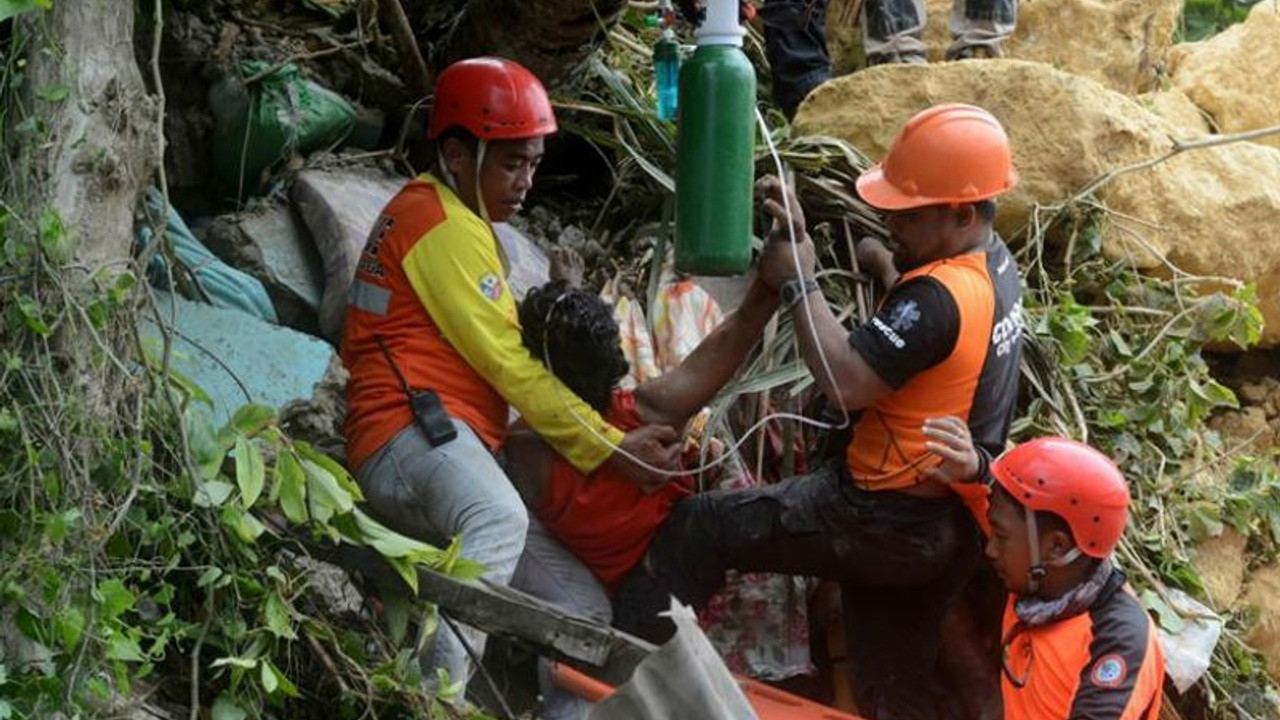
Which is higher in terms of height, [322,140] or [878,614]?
[322,140]

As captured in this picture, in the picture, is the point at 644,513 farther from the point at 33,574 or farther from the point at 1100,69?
the point at 1100,69

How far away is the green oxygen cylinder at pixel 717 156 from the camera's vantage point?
20.6ft

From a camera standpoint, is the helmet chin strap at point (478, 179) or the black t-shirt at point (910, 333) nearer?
the black t-shirt at point (910, 333)

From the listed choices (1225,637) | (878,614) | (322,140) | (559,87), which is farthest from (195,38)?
(1225,637)

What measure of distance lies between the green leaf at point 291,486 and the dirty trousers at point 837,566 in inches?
58.9

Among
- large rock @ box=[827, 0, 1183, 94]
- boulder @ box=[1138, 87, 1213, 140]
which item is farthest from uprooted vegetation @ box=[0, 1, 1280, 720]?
boulder @ box=[1138, 87, 1213, 140]

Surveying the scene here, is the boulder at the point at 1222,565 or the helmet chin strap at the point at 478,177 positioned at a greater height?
the helmet chin strap at the point at 478,177

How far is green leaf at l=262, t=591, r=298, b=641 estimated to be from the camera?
5.58m

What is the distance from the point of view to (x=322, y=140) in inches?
315

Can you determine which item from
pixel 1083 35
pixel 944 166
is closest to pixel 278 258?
pixel 944 166

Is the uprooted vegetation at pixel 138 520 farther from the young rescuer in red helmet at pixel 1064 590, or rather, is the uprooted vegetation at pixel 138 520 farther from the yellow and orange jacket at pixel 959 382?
the young rescuer in red helmet at pixel 1064 590

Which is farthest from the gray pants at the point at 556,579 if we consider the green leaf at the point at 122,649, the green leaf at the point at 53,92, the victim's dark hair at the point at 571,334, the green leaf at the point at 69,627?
the green leaf at the point at 53,92

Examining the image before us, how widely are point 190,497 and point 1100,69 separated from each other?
5.99 meters

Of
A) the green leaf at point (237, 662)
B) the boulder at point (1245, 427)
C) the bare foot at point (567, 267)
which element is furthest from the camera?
the boulder at point (1245, 427)
